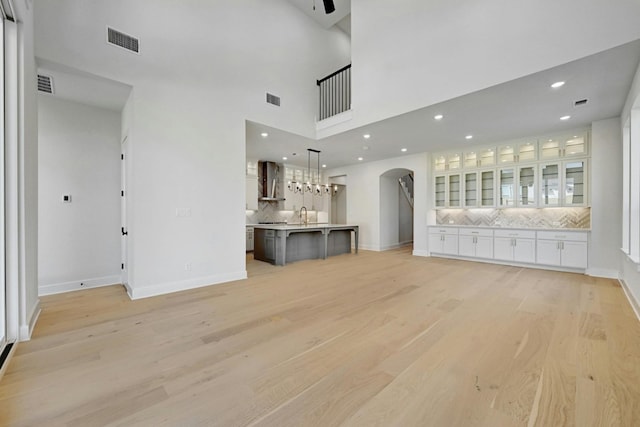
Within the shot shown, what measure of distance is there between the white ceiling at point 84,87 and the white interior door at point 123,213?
0.60 m

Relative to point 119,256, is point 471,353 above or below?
below

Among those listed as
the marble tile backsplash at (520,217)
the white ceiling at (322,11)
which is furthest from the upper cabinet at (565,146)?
the white ceiling at (322,11)

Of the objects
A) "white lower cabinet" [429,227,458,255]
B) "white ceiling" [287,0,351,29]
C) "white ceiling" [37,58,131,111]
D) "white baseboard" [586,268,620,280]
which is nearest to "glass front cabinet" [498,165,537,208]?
"white lower cabinet" [429,227,458,255]

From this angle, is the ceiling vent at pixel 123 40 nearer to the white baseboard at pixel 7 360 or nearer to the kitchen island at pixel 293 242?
the white baseboard at pixel 7 360

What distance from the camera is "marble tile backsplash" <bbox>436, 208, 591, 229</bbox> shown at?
551cm

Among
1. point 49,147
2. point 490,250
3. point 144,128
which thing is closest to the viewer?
point 144,128

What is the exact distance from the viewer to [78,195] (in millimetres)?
4195

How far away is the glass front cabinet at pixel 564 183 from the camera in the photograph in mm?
5195

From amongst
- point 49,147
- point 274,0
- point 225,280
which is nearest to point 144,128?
point 49,147

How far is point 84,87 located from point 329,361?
466 cm

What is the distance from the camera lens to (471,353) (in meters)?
A: 2.18

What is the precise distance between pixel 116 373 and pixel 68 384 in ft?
0.86

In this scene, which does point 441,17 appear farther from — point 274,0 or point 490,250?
point 490,250

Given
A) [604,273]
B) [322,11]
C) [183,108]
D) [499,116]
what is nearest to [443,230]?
[604,273]
